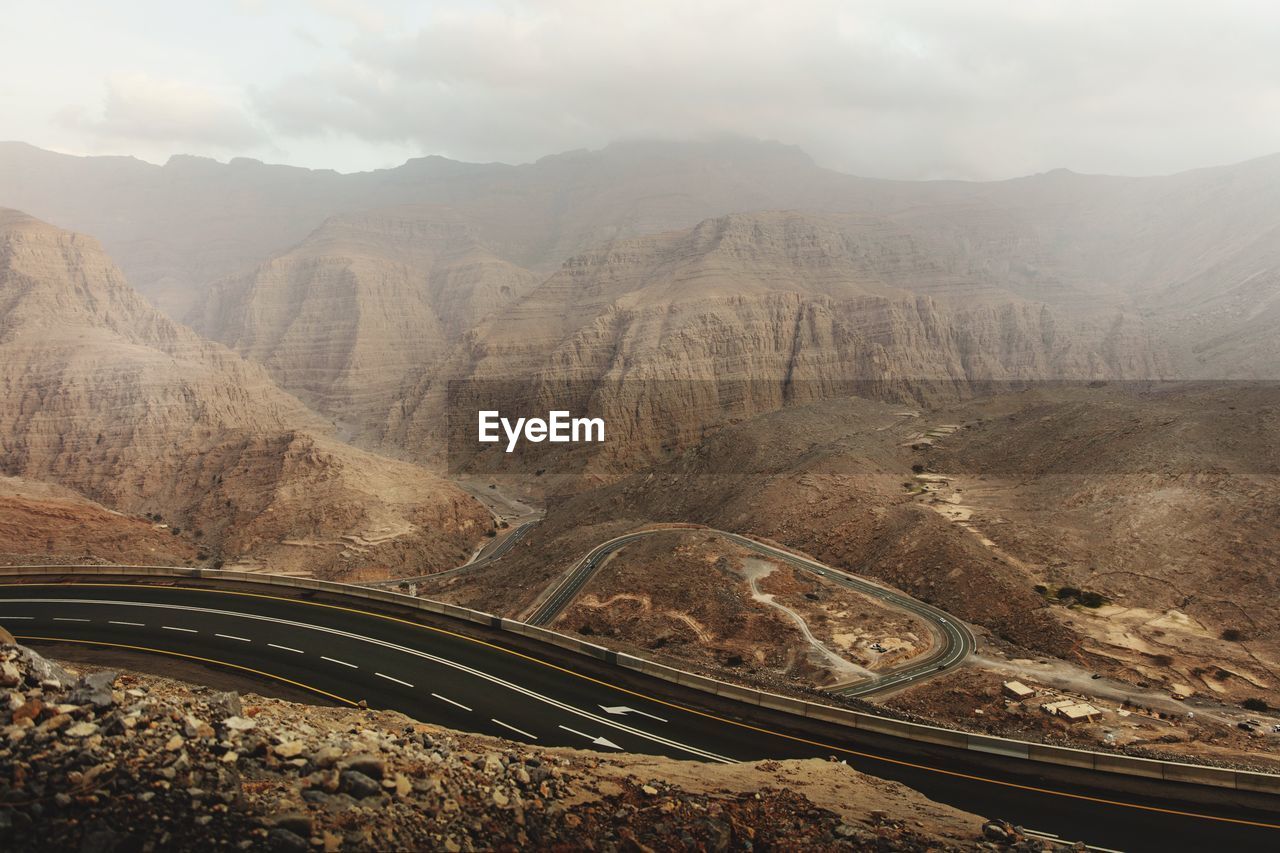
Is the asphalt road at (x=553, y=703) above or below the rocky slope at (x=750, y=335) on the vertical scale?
below

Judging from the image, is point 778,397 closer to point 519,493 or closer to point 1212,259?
point 519,493

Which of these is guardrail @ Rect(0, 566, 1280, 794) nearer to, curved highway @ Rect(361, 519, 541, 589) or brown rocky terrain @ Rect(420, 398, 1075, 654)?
brown rocky terrain @ Rect(420, 398, 1075, 654)

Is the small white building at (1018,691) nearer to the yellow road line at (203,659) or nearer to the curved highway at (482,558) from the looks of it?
the yellow road line at (203,659)

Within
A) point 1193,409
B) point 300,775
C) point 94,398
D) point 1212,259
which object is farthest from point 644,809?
point 1212,259

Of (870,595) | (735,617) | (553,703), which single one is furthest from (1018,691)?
(553,703)

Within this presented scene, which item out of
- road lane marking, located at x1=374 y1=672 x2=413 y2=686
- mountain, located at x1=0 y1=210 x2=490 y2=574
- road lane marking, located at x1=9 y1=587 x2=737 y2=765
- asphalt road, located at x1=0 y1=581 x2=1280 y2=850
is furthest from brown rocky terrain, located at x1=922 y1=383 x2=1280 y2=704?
mountain, located at x1=0 y1=210 x2=490 y2=574

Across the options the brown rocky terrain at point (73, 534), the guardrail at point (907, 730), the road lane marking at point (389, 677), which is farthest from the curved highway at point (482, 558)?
the road lane marking at point (389, 677)
